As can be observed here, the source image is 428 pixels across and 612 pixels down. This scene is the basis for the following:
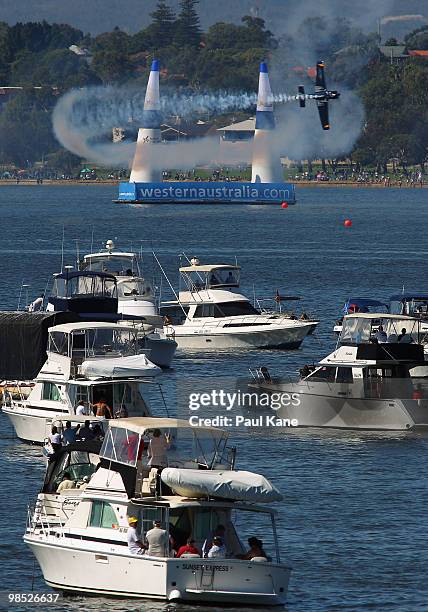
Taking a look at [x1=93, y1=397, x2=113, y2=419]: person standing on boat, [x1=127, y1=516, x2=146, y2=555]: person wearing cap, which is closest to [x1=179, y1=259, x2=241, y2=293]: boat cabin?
[x1=93, y1=397, x2=113, y2=419]: person standing on boat

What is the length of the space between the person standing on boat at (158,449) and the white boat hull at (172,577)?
2.30 metres

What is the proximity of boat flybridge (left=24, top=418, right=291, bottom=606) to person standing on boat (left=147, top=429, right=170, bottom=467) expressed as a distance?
6 cm

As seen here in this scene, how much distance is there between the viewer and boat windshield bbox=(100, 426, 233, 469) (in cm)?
3866

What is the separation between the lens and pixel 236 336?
84.2 metres

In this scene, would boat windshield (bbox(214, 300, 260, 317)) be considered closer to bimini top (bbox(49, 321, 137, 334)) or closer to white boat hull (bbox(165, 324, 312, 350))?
white boat hull (bbox(165, 324, 312, 350))

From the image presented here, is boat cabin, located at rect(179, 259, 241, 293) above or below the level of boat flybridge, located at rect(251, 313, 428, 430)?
above

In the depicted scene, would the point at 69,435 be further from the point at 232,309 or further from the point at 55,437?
the point at 232,309

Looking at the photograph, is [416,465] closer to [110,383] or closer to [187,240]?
[110,383]

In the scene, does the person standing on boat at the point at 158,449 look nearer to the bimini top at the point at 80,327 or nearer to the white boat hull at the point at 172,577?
the white boat hull at the point at 172,577

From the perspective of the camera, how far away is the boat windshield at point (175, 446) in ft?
127

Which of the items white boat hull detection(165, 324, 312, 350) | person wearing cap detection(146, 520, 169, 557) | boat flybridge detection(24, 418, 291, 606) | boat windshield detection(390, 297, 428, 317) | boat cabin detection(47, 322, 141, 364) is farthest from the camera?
white boat hull detection(165, 324, 312, 350)

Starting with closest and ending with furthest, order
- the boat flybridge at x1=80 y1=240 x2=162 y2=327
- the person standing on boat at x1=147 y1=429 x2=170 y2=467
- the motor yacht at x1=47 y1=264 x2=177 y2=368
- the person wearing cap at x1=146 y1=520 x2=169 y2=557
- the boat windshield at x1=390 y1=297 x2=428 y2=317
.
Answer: the person wearing cap at x1=146 y1=520 x2=169 y2=557
the person standing on boat at x1=147 y1=429 x2=170 y2=467
the motor yacht at x1=47 y1=264 x2=177 y2=368
the boat windshield at x1=390 y1=297 x2=428 y2=317
the boat flybridge at x1=80 y1=240 x2=162 y2=327

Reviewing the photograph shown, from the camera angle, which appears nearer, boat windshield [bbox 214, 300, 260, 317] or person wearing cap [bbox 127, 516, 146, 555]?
person wearing cap [bbox 127, 516, 146, 555]

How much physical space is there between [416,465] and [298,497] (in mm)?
5894
